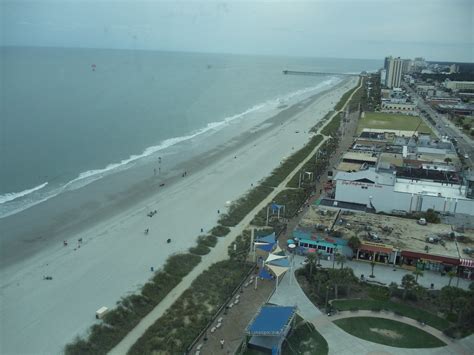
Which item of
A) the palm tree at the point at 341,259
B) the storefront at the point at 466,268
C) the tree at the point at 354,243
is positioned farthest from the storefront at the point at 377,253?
the storefront at the point at 466,268

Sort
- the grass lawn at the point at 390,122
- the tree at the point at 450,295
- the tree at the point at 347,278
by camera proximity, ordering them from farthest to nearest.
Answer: the grass lawn at the point at 390,122 → the tree at the point at 347,278 → the tree at the point at 450,295

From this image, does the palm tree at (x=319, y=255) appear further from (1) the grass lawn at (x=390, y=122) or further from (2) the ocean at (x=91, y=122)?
(1) the grass lawn at (x=390, y=122)

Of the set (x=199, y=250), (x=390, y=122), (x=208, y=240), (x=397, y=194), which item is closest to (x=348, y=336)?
(x=199, y=250)

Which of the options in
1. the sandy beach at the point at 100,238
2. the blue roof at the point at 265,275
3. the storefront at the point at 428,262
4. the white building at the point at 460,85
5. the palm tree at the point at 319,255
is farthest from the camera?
the white building at the point at 460,85

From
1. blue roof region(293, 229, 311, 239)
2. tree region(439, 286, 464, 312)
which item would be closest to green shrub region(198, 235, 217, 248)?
blue roof region(293, 229, 311, 239)

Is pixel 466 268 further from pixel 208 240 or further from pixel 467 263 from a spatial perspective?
pixel 208 240

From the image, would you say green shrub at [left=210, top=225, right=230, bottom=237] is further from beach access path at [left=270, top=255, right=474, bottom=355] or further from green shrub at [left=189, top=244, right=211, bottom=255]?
beach access path at [left=270, top=255, right=474, bottom=355]
